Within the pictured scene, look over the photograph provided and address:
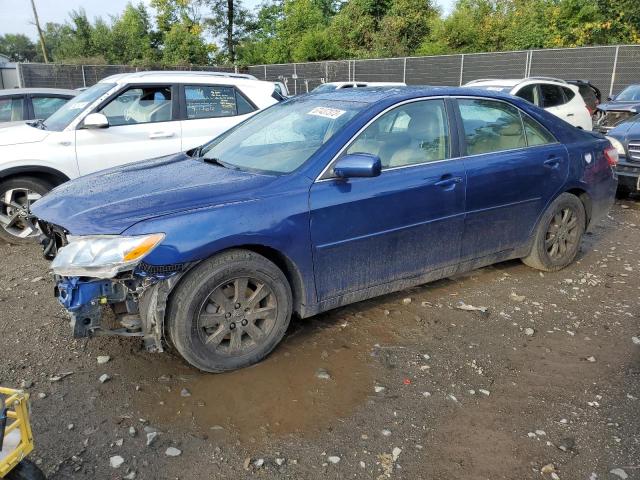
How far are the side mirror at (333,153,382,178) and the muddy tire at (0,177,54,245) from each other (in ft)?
12.9

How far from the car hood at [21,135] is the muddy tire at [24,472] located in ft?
15.1

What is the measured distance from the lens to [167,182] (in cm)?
357

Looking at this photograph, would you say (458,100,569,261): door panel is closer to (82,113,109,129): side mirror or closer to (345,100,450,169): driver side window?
Answer: (345,100,450,169): driver side window

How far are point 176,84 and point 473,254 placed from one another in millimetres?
4298

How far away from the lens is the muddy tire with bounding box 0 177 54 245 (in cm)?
581

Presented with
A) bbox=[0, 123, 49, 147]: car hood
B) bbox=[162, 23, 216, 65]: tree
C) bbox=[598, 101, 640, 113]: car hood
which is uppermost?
bbox=[162, 23, 216, 65]: tree

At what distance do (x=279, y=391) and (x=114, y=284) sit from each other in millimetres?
1133

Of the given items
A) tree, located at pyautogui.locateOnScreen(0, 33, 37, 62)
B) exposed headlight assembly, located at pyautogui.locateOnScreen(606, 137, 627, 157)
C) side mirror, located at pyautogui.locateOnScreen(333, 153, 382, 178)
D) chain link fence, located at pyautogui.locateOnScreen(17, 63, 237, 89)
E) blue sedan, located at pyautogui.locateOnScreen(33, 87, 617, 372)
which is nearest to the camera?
blue sedan, located at pyautogui.locateOnScreen(33, 87, 617, 372)

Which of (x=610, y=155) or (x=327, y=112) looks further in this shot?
(x=610, y=155)

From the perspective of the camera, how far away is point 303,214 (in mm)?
3426

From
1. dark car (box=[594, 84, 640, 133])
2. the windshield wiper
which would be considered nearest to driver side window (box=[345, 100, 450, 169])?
the windshield wiper

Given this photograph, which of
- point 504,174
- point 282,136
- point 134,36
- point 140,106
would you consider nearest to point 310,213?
point 282,136

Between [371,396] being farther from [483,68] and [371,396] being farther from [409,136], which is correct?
[483,68]

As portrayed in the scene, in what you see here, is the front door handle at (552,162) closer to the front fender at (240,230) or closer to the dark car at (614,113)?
the front fender at (240,230)
